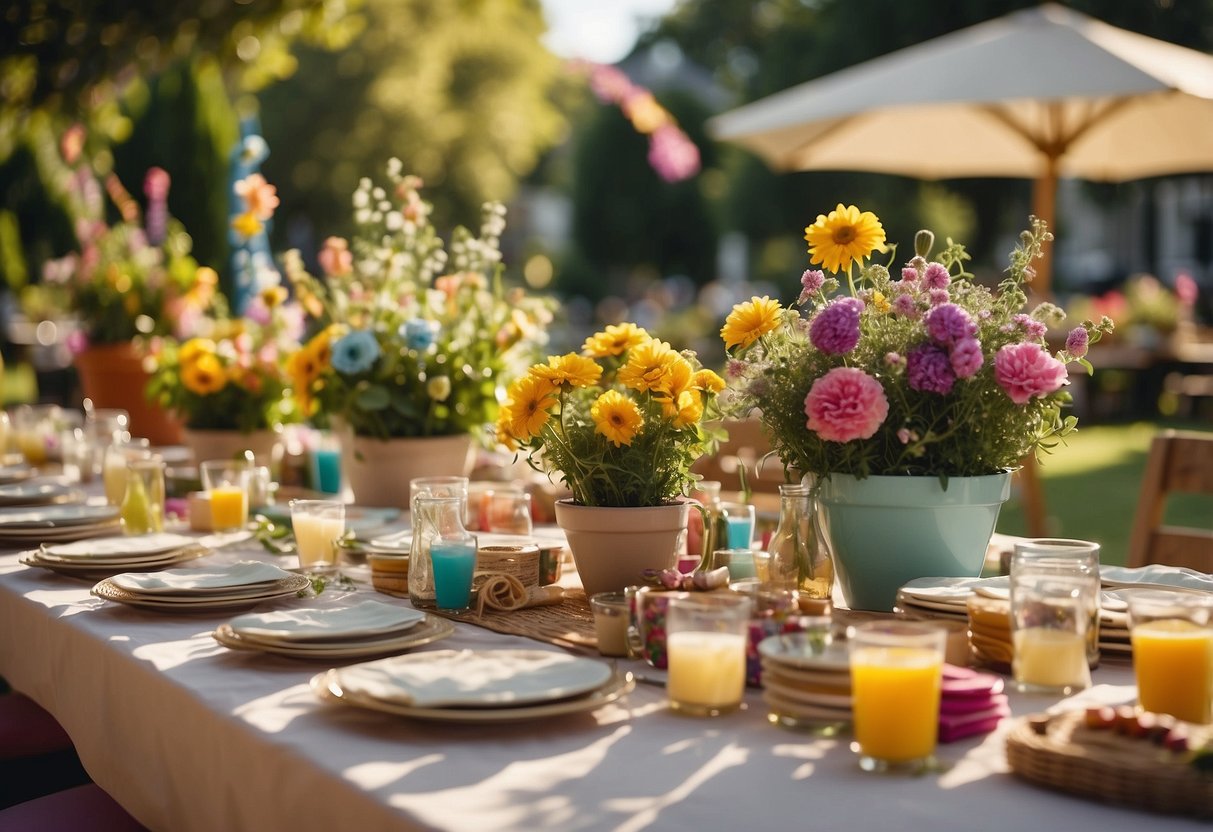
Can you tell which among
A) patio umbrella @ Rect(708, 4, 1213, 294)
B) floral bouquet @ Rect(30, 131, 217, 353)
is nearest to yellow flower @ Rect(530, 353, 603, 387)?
floral bouquet @ Rect(30, 131, 217, 353)

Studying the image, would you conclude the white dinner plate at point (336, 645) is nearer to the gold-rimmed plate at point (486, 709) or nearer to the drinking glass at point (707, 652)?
the gold-rimmed plate at point (486, 709)

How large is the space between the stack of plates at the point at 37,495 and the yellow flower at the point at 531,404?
158cm

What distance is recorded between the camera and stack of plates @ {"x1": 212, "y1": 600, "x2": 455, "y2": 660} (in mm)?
1692

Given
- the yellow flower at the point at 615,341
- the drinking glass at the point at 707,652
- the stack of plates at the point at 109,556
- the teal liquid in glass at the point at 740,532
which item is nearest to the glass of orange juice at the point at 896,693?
the drinking glass at the point at 707,652

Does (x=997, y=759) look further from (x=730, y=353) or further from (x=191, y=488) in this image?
(x=191, y=488)

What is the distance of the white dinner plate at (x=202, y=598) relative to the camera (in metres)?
1.99

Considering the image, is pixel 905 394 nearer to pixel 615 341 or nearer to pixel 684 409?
pixel 684 409

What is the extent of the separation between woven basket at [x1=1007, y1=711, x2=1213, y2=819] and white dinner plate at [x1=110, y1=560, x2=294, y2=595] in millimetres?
1226

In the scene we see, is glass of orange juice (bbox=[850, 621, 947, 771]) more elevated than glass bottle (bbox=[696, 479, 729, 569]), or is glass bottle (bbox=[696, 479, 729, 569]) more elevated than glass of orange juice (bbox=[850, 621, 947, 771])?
glass bottle (bbox=[696, 479, 729, 569])

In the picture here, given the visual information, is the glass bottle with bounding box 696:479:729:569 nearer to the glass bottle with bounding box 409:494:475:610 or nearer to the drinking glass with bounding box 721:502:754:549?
the drinking glass with bounding box 721:502:754:549

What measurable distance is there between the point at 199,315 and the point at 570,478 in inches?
104

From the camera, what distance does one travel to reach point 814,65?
20344mm

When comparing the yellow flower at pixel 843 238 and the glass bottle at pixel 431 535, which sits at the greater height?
the yellow flower at pixel 843 238

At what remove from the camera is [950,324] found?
1.78 m
